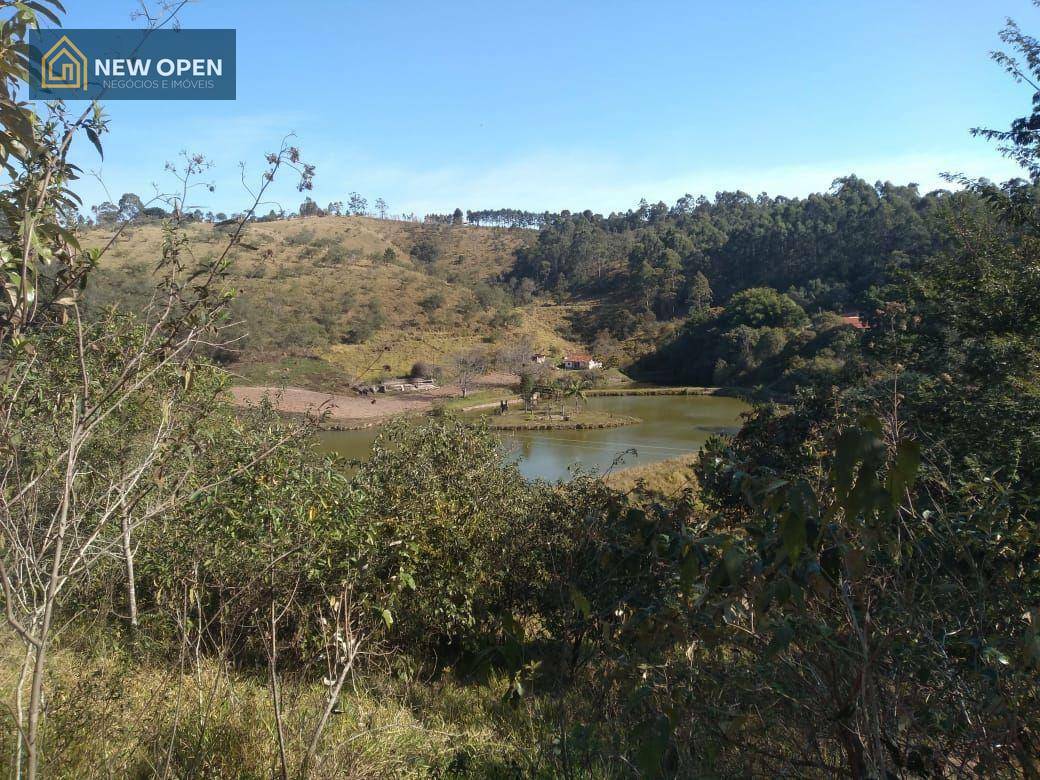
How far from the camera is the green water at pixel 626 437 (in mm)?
21672

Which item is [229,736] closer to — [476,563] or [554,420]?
[476,563]

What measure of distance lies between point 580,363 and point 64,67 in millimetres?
46506

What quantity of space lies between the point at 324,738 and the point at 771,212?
6986cm

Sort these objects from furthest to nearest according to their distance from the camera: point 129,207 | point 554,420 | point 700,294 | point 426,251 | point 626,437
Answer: point 426,251 < point 700,294 < point 554,420 < point 626,437 < point 129,207

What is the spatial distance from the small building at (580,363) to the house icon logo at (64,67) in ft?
147

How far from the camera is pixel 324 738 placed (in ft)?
7.66

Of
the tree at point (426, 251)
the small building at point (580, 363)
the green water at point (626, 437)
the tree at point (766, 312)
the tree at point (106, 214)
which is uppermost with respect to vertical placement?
the tree at point (426, 251)

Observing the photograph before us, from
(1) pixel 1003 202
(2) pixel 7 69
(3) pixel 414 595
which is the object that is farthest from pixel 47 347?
(1) pixel 1003 202

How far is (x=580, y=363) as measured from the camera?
4806 cm

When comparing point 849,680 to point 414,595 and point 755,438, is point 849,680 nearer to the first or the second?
point 414,595

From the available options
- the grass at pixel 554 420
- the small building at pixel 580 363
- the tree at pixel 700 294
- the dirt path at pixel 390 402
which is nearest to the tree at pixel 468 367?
the dirt path at pixel 390 402

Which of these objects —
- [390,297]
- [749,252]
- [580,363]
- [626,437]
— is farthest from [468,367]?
[749,252]

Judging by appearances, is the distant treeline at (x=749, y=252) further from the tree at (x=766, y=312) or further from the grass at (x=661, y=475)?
the grass at (x=661, y=475)

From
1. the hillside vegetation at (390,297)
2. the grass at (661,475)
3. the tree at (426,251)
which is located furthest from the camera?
the tree at (426,251)
